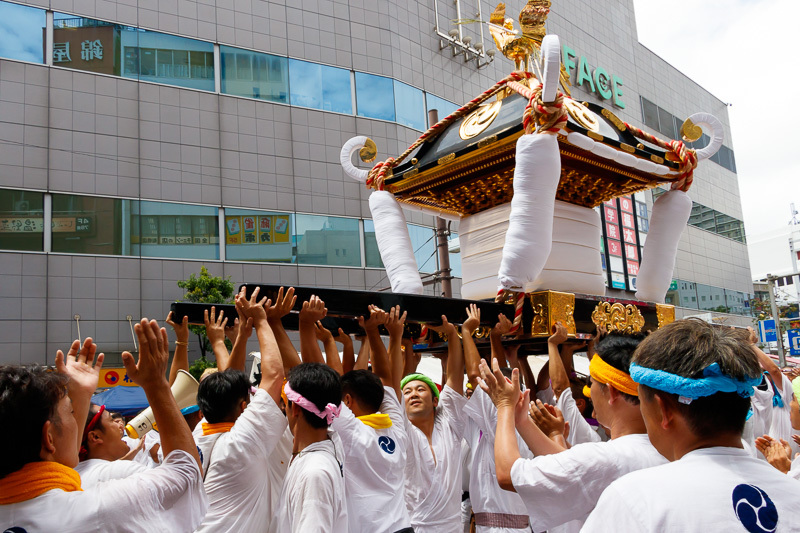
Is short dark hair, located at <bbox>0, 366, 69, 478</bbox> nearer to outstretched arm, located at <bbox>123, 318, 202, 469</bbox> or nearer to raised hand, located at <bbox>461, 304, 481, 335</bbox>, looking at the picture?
outstretched arm, located at <bbox>123, 318, 202, 469</bbox>

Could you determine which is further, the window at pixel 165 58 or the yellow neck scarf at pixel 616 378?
the window at pixel 165 58

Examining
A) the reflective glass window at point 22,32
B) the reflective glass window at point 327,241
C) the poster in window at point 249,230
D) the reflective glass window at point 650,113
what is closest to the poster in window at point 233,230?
the poster in window at point 249,230

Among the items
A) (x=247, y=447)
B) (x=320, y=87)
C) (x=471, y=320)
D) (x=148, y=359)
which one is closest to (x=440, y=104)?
(x=320, y=87)

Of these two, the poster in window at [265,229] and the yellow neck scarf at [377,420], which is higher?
the poster in window at [265,229]

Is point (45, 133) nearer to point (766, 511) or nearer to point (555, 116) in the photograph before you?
point (555, 116)

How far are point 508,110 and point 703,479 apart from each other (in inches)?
139

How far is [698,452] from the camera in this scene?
4.72 feet

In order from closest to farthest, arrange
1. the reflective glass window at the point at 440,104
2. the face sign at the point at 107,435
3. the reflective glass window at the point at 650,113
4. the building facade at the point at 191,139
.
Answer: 1. the face sign at the point at 107,435
2. the building facade at the point at 191,139
3. the reflective glass window at the point at 440,104
4. the reflective glass window at the point at 650,113

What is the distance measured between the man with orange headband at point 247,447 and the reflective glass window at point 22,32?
12.0 meters

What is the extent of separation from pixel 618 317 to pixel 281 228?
10279 millimetres

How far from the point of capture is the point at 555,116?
401cm

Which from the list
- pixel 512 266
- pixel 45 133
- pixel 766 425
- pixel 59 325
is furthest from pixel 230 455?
pixel 45 133

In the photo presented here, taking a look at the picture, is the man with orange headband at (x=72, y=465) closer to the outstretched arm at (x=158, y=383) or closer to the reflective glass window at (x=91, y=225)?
the outstretched arm at (x=158, y=383)

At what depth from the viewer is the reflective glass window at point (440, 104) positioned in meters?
16.4
